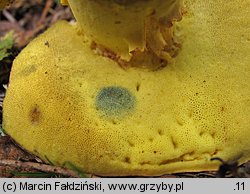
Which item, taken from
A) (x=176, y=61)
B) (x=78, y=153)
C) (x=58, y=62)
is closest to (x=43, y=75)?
(x=58, y=62)

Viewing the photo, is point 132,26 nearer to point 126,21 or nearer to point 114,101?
point 126,21

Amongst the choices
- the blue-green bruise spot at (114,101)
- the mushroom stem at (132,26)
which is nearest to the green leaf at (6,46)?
the mushroom stem at (132,26)

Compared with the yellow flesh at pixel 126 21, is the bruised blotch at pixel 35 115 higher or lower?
lower

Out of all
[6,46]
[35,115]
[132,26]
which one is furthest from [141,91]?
[6,46]

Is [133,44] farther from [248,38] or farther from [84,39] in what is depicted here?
[248,38]

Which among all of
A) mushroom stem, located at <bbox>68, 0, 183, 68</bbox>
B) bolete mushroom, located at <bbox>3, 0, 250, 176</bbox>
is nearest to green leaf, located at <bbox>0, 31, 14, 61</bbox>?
bolete mushroom, located at <bbox>3, 0, 250, 176</bbox>

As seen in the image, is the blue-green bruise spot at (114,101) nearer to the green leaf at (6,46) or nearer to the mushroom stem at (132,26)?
the mushroom stem at (132,26)
